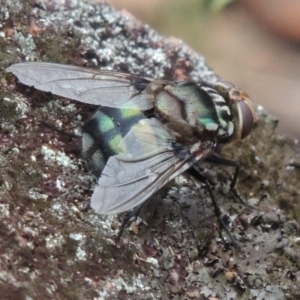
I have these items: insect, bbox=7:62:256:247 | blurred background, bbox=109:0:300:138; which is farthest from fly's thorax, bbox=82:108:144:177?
blurred background, bbox=109:0:300:138

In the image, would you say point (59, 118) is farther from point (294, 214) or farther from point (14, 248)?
point (294, 214)

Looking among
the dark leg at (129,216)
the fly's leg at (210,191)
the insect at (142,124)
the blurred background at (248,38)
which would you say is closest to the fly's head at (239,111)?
the insect at (142,124)

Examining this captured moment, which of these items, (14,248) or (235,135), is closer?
(14,248)

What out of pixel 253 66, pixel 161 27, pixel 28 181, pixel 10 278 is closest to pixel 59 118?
pixel 28 181

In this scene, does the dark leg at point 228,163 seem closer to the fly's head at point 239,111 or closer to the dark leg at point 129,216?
the fly's head at point 239,111

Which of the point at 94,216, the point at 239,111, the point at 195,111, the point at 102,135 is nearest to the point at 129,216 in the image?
the point at 94,216

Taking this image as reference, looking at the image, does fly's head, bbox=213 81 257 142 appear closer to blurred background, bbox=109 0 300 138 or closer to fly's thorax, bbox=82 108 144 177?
fly's thorax, bbox=82 108 144 177

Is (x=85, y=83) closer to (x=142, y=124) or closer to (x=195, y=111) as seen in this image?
(x=142, y=124)
